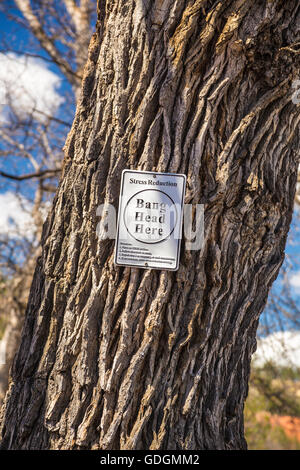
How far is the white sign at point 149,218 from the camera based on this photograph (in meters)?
1.90

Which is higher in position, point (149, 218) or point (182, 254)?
point (149, 218)

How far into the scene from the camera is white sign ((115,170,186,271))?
6.23 feet

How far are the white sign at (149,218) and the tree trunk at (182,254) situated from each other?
4 centimetres

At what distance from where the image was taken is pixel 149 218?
193 centimetres

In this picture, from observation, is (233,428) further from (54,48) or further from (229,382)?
(54,48)

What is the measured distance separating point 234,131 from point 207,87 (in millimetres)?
204

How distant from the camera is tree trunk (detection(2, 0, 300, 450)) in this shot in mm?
1828

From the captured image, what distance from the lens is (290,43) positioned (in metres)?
2.04

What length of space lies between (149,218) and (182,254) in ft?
0.63

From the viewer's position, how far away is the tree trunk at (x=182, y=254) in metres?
1.83

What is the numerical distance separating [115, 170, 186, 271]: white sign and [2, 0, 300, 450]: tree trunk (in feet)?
0.13
